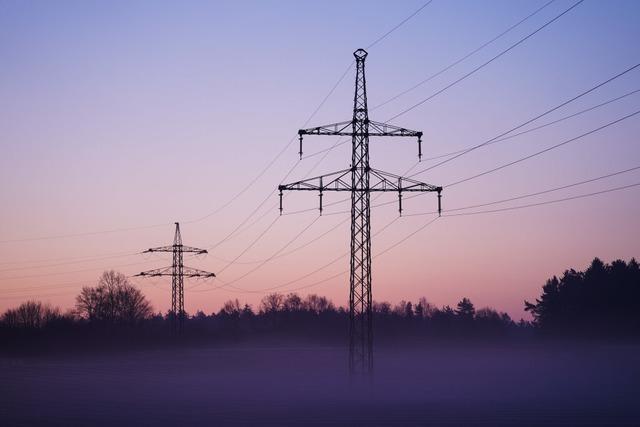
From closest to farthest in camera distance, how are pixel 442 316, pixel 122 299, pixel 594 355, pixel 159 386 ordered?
pixel 159 386, pixel 594 355, pixel 122 299, pixel 442 316

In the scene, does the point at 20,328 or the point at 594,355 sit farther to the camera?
the point at 20,328

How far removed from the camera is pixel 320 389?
171 feet

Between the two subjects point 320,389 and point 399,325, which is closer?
point 320,389

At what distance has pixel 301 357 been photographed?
96.2 meters

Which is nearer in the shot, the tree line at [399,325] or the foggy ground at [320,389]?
the foggy ground at [320,389]

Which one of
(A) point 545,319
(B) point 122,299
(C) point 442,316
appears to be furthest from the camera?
(C) point 442,316

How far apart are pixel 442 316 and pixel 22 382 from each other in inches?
4124

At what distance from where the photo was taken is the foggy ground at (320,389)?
35.7 metres

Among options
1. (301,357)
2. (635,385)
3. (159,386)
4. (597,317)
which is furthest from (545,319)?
(159,386)

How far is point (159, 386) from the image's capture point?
188 ft

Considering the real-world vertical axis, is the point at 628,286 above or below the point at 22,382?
above

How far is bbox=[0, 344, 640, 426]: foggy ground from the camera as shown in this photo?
35.7 m

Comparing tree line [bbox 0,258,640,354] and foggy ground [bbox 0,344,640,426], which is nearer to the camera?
foggy ground [bbox 0,344,640,426]

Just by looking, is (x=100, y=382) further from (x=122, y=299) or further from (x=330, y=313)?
(x=330, y=313)
